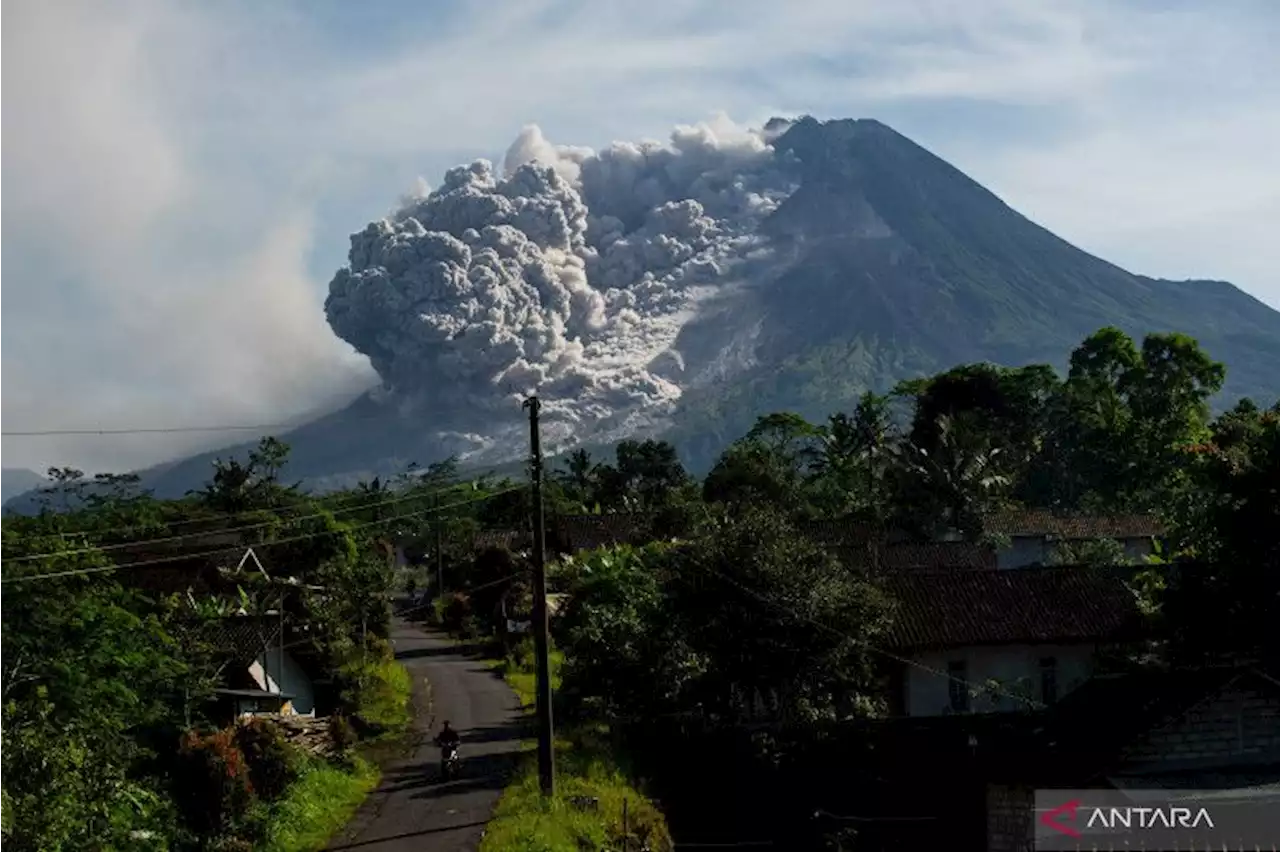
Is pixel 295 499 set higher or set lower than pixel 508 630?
higher

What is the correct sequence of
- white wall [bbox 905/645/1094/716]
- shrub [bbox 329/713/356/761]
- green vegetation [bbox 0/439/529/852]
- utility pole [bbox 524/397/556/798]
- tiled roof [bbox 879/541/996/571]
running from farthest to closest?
tiled roof [bbox 879/541/996/571] → white wall [bbox 905/645/1094/716] → shrub [bbox 329/713/356/761] → utility pole [bbox 524/397/556/798] → green vegetation [bbox 0/439/529/852]

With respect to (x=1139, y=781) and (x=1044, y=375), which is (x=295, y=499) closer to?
(x=1044, y=375)

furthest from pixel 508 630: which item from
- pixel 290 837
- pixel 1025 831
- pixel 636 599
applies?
pixel 1025 831

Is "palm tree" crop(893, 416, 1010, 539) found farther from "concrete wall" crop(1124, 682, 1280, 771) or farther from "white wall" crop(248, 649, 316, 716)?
"concrete wall" crop(1124, 682, 1280, 771)

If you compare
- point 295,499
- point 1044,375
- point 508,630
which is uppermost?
point 1044,375

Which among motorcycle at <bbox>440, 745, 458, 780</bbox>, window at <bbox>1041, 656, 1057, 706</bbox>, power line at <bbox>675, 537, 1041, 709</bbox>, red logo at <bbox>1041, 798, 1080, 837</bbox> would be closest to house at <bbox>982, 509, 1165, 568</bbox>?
window at <bbox>1041, 656, 1057, 706</bbox>

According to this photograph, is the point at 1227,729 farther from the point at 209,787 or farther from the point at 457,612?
the point at 457,612

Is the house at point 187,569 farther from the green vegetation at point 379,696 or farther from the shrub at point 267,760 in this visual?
the shrub at point 267,760

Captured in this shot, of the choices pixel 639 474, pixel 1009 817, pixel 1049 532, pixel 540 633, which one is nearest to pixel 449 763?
pixel 540 633
